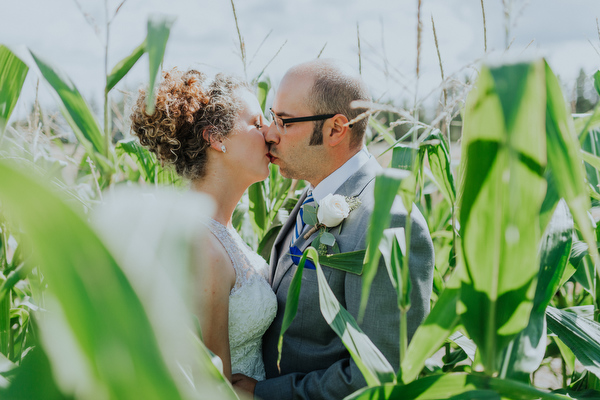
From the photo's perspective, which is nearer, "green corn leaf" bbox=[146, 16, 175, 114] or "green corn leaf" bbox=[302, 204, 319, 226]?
"green corn leaf" bbox=[146, 16, 175, 114]

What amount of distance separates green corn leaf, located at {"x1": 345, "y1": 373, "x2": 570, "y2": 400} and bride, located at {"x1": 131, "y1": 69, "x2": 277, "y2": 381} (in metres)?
0.93

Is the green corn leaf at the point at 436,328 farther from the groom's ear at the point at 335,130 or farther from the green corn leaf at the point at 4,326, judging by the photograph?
the groom's ear at the point at 335,130

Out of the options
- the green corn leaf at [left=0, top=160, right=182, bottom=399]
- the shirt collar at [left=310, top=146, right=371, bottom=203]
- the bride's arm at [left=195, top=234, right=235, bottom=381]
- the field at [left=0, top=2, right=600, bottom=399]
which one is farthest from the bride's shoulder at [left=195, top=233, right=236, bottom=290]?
the green corn leaf at [left=0, top=160, right=182, bottom=399]

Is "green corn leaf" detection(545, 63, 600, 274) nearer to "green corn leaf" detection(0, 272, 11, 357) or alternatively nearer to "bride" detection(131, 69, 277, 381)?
"bride" detection(131, 69, 277, 381)

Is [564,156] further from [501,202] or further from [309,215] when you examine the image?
[309,215]

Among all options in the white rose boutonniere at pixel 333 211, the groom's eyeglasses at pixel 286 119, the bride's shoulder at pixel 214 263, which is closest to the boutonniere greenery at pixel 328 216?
the white rose boutonniere at pixel 333 211

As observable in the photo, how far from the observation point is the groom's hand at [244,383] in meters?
1.46

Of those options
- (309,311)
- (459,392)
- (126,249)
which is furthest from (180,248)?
(309,311)

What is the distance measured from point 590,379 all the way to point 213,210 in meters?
1.40

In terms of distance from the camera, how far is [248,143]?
5.85 feet

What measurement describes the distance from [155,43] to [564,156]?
1.66ft

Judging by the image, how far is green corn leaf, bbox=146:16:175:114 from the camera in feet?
1.65

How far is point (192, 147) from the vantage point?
68.3 inches

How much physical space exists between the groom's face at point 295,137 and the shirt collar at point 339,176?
0.31 ft
